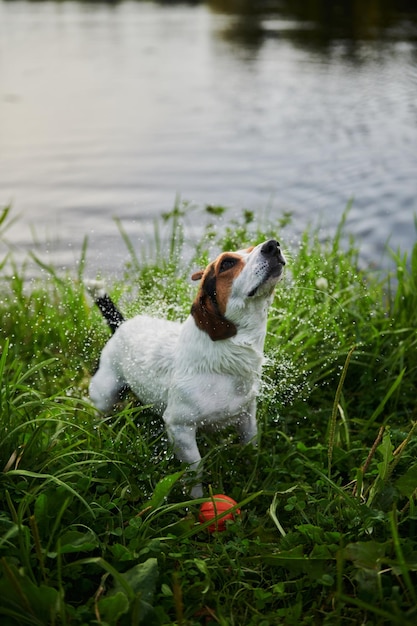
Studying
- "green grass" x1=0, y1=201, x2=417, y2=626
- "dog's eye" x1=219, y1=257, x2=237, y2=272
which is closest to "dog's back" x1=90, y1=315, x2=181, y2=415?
"green grass" x1=0, y1=201, x2=417, y2=626

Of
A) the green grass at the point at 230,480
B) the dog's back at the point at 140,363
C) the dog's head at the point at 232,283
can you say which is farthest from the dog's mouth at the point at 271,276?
the dog's back at the point at 140,363

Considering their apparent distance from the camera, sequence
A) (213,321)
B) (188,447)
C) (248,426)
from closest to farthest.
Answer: (213,321) < (188,447) < (248,426)

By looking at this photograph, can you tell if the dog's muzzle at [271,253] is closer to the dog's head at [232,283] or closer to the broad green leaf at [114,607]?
the dog's head at [232,283]

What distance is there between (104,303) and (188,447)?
936 millimetres

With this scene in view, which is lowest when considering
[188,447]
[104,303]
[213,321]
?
[188,447]

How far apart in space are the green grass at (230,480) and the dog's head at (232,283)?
49 centimetres

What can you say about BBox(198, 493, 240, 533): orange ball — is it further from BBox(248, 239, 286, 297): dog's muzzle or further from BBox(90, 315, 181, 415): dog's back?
BBox(248, 239, 286, 297): dog's muzzle

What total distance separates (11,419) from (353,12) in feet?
61.5

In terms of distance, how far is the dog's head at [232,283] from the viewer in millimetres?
2855

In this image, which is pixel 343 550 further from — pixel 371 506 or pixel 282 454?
pixel 282 454

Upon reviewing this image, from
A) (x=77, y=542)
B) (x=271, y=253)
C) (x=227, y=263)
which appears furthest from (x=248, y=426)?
(x=77, y=542)

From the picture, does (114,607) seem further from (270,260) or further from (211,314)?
(270,260)

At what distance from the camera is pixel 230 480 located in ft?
11.1

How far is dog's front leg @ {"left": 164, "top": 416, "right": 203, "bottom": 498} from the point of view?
323 cm
